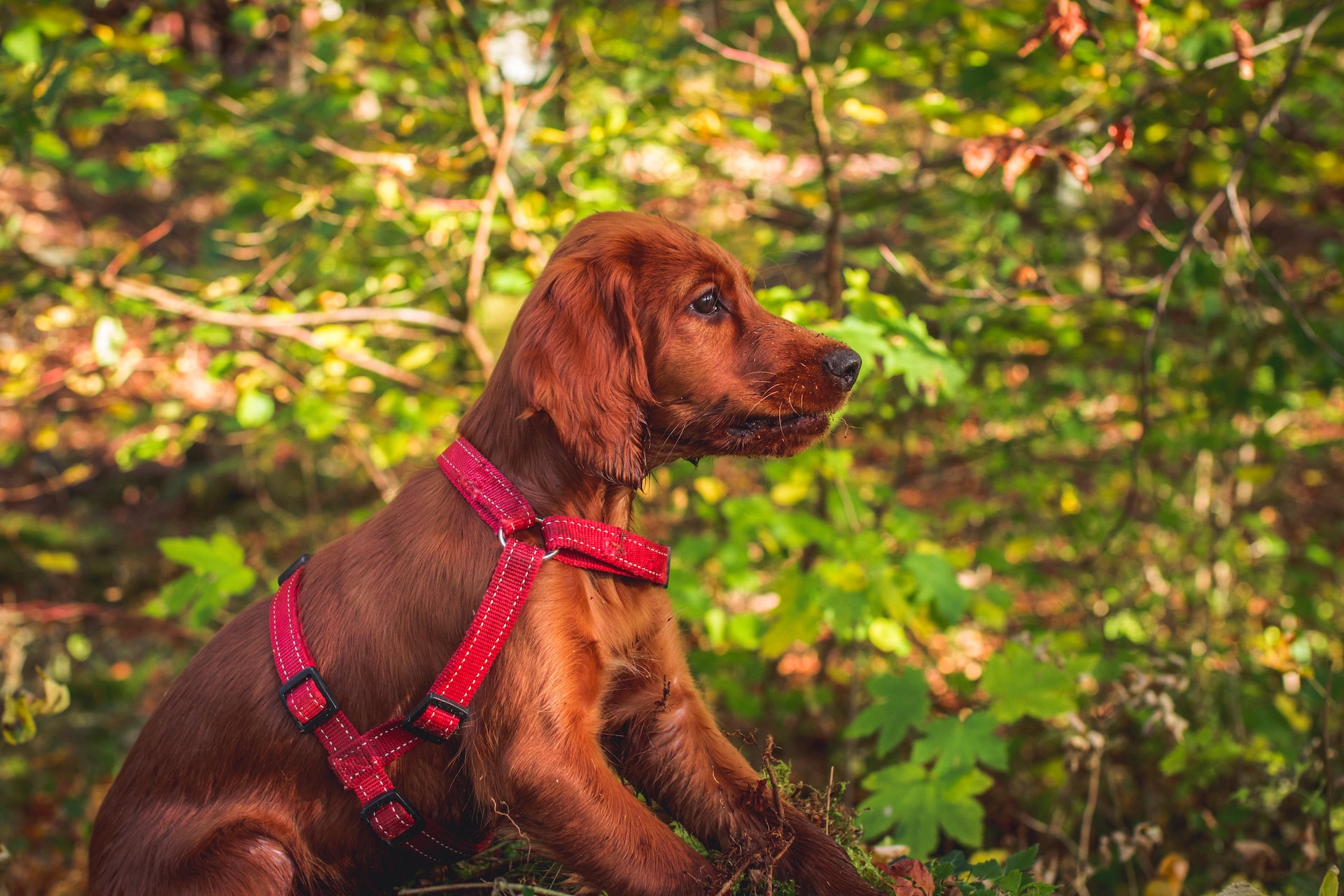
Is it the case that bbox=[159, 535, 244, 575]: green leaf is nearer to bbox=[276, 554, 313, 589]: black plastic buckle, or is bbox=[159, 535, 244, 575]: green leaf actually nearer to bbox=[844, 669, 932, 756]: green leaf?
bbox=[276, 554, 313, 589]: black plastic buckle

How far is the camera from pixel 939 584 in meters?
2.93

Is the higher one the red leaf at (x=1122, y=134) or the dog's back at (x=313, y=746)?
the red leaf at (x=1122, y=134)

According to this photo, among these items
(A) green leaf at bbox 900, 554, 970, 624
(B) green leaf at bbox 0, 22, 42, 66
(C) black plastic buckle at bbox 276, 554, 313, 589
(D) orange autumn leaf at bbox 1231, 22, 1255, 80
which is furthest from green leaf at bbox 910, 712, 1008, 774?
(B) green leaf at bbox 0, 22, 42, 66

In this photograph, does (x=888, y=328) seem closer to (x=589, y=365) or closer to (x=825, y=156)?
(x=825, y=156)

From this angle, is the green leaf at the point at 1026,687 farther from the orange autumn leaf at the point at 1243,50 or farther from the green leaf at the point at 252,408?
the green leaf at the point at 252,408

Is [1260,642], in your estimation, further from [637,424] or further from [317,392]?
[317,392]

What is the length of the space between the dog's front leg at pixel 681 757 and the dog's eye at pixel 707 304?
75 centimetres

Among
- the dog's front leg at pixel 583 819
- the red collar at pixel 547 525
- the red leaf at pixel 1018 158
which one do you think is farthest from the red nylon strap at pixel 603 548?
the red leaf at pixel 1018 158

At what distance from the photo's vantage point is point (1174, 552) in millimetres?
5410

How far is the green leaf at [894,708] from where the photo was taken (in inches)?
103

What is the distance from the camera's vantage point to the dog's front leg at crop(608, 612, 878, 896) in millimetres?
1923

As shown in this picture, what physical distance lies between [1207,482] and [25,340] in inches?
395

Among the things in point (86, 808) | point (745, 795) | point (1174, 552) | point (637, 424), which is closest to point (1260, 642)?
point (745, 795)

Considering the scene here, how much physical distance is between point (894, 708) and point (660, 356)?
1.40 meters
